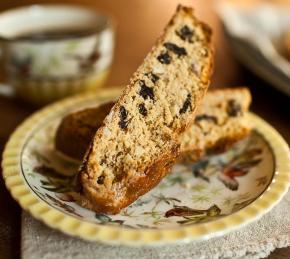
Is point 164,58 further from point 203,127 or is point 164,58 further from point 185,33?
point 203,127

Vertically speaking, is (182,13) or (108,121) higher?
(182,13)

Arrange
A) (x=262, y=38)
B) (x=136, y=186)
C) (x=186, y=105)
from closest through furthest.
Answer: (x=136, y=186) → (x=186, y=105) → (x=262, y=38)

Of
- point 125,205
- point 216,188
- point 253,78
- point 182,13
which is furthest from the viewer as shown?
point 253,78

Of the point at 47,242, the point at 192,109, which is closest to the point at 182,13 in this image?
the point at 192,109

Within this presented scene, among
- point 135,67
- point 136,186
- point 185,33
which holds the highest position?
point 185,33

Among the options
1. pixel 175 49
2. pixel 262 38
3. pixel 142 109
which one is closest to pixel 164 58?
pixel 175 49

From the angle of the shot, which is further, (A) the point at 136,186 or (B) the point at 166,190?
(B) the point at 166,190

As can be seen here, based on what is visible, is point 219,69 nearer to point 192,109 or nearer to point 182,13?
point 182,13
